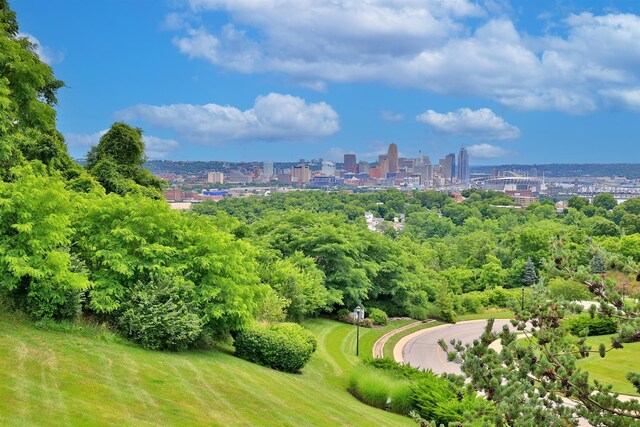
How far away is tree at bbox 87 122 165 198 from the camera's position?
104ft

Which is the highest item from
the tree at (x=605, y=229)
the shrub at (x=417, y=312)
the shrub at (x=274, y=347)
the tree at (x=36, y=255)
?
the tree at (x=36, y=255)

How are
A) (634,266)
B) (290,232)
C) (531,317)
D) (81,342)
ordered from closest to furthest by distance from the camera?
(634,266)
(531,317)
(81,342)
(290,232)

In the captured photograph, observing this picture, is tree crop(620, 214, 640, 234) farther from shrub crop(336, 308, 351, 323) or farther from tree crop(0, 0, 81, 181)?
tree crop(0, 0, 81, 181)

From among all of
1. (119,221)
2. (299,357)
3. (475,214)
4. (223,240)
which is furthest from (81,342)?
(475,214)

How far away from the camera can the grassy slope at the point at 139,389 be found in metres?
9.78

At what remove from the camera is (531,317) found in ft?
21.4

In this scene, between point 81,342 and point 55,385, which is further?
point 81,342

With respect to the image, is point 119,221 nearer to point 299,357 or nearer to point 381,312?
point 299,357

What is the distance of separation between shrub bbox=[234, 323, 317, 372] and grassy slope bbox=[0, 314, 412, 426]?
0.87 m

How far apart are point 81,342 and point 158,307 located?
248 centimetres

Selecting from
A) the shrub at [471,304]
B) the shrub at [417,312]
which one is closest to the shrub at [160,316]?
the shrub at [417,312]

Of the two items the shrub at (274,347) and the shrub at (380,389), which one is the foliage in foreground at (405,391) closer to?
the shrub at (380,389)

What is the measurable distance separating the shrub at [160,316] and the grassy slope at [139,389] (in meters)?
0.54

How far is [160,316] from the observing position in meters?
15.7
